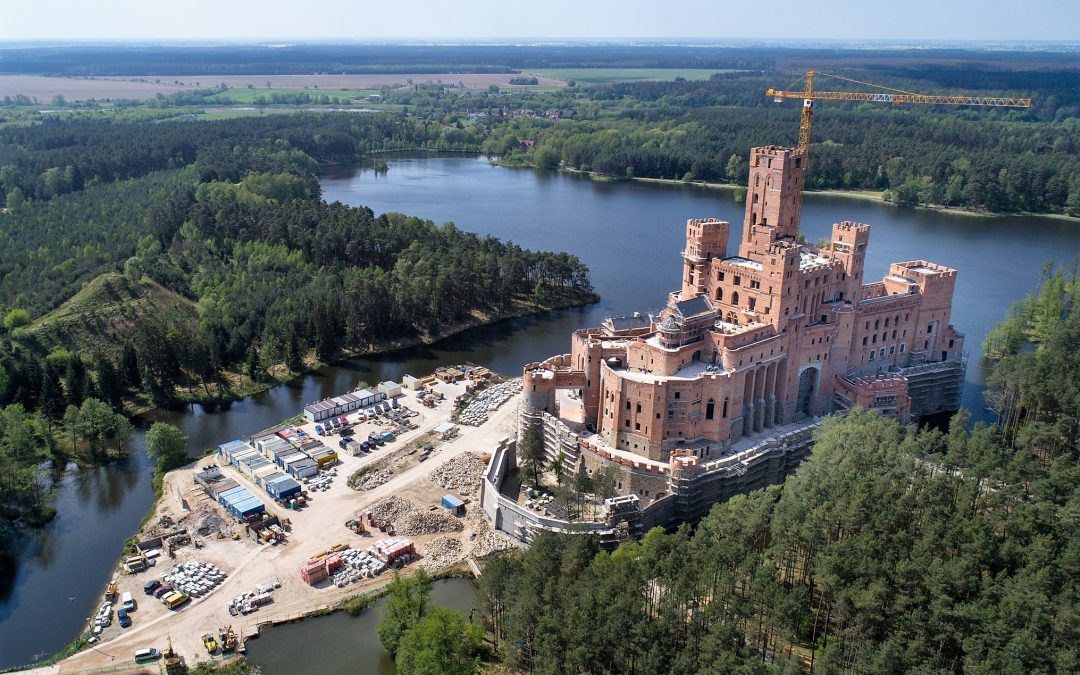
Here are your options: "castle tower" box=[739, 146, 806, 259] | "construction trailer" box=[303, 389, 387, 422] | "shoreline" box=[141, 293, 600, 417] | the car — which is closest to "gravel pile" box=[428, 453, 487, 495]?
"construction trailer" box=[303, 389, 387, 422]

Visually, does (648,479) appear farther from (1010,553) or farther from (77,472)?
(77,472)

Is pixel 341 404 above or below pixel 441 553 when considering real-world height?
above

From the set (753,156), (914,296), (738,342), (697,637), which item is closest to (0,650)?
(697,637)

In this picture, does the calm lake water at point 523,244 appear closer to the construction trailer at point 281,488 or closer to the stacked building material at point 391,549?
the stacked building material at point 391,549

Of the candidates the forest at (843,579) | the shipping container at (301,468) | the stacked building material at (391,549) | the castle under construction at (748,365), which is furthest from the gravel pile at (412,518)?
the forest at (843,579)

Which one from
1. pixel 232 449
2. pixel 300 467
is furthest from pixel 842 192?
pixel 232 449

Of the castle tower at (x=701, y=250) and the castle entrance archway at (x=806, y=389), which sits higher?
the castle tower at (x=701, y=250)

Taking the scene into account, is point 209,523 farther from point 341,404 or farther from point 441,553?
point 341,404
